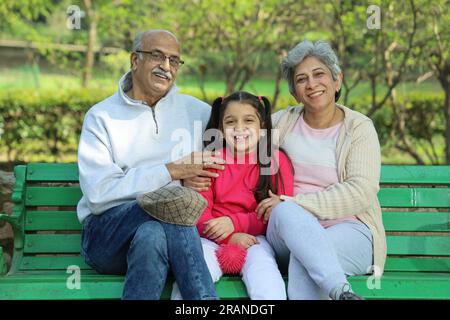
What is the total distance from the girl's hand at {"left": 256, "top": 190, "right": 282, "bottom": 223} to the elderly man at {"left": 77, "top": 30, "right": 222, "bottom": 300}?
12.4 inches

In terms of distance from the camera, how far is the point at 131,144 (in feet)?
11.8

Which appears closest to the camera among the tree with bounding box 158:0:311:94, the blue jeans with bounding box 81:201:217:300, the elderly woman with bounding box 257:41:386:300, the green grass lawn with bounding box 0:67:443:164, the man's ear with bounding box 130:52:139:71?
the blue jeans with bounding box 81:201:217:300

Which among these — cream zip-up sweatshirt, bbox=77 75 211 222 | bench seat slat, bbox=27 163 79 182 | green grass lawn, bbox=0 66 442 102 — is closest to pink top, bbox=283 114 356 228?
cream zip-up sweatshirt, bbox=77 75 211 222

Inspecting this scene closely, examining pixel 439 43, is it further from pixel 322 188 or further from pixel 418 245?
pixel 322 188

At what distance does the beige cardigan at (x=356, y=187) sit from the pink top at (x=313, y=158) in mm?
42

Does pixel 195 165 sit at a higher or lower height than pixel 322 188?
higher

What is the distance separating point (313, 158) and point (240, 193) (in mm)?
431

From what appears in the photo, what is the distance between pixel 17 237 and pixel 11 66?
13.9 meters

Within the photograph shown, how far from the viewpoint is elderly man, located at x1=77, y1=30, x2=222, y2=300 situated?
304 centimetres

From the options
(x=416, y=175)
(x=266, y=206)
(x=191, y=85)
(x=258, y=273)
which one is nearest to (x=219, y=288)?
(x=258, y=273)

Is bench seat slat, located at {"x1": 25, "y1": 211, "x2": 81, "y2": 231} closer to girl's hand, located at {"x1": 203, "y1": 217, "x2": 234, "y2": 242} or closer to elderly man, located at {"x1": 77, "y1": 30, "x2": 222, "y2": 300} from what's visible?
elderly man, located at {"x1": 77, "y1": 30, "x2": 222, "y2": 300}

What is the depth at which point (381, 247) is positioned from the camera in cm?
348

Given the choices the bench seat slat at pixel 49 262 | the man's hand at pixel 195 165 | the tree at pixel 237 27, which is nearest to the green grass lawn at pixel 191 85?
the tree at pixel 237 27

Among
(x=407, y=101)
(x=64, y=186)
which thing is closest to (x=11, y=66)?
(x=407, y=101)
